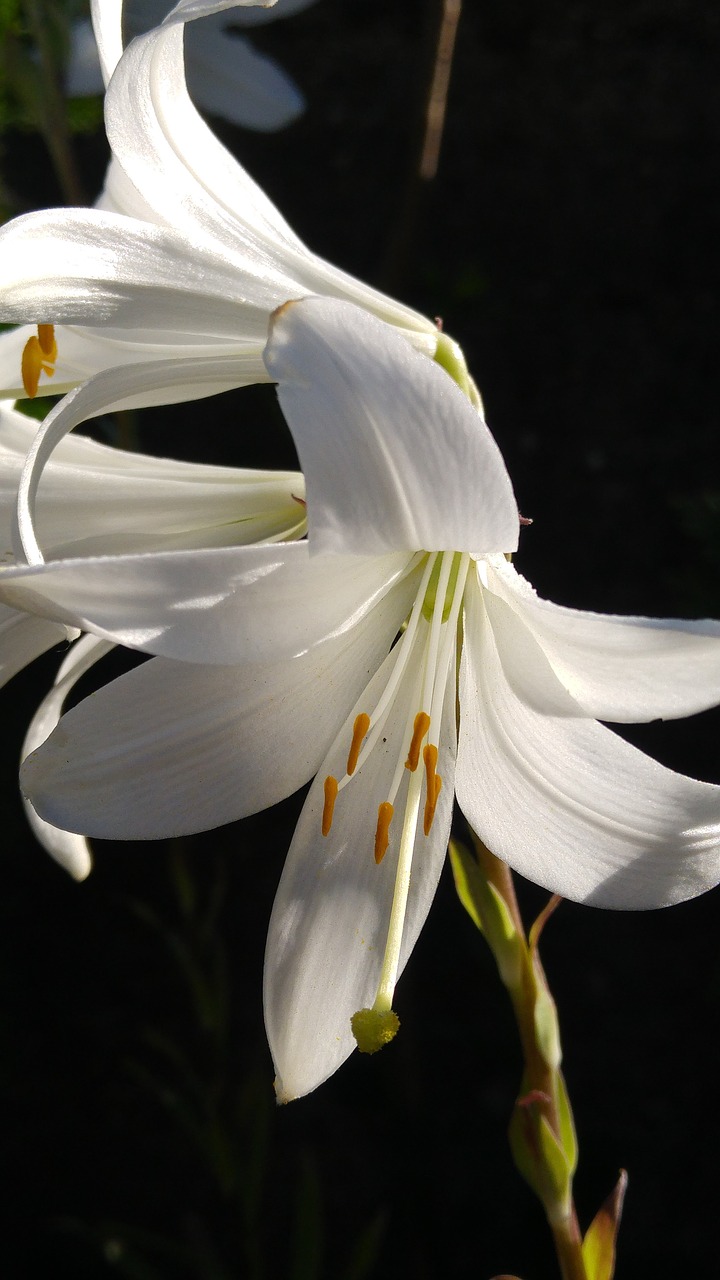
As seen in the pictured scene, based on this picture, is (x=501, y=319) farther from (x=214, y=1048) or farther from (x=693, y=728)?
(x=214, y=1048)

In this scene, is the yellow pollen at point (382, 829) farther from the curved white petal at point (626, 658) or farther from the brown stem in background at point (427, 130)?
the brown stem in background at point (427, 130)

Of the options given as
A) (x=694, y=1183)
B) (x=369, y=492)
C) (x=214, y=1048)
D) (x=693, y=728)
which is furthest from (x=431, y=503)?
(x=694, y=1183)

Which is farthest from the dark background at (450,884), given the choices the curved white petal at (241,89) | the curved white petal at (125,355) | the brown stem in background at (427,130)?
the curved white petal at (125,355)

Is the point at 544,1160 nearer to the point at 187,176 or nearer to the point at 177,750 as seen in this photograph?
the point at 177,750

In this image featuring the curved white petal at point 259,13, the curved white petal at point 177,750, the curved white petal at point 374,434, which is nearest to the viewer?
the curved white petal at point 374,434

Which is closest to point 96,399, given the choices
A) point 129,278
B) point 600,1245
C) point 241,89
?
point 129,278

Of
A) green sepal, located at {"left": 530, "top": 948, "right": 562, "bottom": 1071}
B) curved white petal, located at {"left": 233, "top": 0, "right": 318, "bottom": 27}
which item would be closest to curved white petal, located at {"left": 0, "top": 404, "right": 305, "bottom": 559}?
green sepal, located at {"left": 530, "top": 948, "right": 562, "bottom": 1071}

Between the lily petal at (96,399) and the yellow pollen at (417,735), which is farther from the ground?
the lily petal at (96,399)
